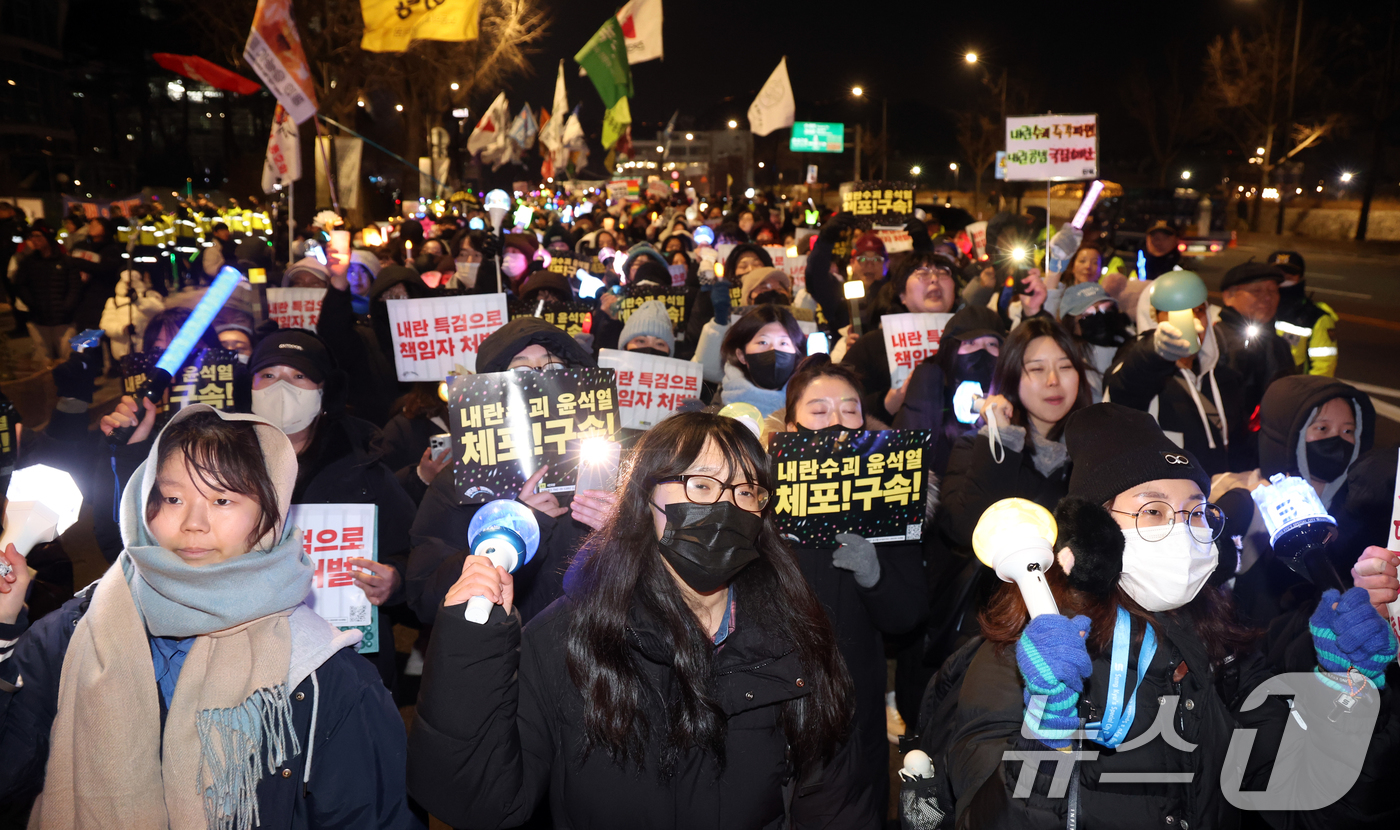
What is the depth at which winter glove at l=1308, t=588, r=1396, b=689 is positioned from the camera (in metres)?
2.34

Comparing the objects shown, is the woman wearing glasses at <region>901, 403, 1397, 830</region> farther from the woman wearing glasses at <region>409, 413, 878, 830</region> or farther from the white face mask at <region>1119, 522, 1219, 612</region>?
the woman wearing glasses at <region>409, 413, 878, 830</region>

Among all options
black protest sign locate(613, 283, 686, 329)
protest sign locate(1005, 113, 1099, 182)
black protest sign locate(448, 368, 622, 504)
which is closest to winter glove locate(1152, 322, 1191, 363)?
black protest sign locate(448, 368, 622, 504)

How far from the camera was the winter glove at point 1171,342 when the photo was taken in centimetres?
420

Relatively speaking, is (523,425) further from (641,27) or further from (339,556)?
(641,27)

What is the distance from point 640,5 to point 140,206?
1198 centimetres

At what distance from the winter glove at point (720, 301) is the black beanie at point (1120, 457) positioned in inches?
213

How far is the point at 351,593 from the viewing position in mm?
3455

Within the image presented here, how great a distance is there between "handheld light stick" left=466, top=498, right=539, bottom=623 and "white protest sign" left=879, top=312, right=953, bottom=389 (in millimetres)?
4249

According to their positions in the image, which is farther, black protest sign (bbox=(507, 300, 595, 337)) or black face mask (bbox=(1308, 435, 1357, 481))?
black protest sign (bbox=(507, 300, 595, 337))

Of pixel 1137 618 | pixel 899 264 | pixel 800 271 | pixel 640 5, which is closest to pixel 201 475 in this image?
pixel 1137 618

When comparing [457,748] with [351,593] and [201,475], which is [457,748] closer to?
[201,475]

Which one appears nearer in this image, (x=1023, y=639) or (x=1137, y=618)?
(x=1023, y=639)

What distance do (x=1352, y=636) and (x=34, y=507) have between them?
10.6 feet

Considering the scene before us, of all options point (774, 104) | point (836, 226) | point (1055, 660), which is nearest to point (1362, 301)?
point (774, 104)
